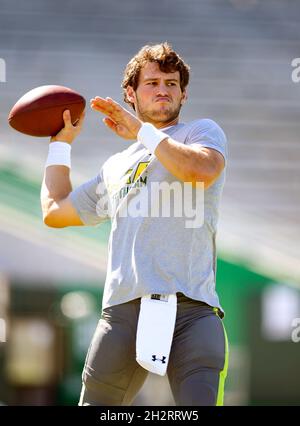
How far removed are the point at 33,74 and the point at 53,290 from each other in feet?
5.80

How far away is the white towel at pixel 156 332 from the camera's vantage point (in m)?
2.14

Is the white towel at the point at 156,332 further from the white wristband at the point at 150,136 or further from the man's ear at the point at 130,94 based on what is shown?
the man's ear at the point at 130,94

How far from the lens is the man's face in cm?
239

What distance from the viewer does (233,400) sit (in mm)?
4496

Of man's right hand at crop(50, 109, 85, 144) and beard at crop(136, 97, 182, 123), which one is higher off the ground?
man's right hand at crop(50, 109, 85, 144)

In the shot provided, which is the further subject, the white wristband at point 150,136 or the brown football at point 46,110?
the brown football at point 46,110

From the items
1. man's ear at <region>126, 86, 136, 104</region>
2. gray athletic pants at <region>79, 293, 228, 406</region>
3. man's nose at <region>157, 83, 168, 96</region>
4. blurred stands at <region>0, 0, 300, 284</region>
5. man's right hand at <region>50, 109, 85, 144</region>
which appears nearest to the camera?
gray athletic pants at <region>79, 293, 228, 406</region>

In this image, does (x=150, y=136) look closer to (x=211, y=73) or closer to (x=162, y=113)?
(x=162, y=113)

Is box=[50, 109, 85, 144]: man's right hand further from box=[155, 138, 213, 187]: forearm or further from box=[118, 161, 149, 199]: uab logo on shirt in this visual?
box=[155, 138, 213, 187]: forearm

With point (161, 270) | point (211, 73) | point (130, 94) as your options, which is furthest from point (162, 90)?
point (211, 73)

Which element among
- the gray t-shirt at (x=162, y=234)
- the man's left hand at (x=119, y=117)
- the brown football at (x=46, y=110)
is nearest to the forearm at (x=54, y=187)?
the brown football at (x=46, y=110)

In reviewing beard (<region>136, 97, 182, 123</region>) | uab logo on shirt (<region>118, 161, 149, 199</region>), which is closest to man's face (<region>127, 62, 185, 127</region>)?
beard (<region>136, 97, 182, 123</region>)
